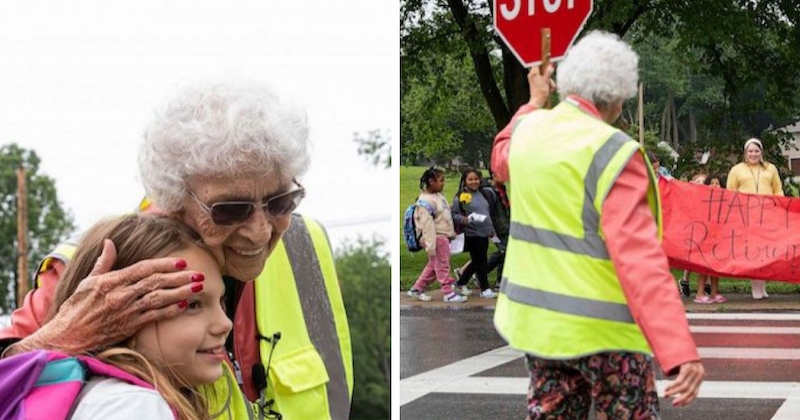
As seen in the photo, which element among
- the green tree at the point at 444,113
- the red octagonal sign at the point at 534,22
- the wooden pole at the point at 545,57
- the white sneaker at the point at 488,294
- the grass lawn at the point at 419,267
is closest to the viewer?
the wooden pole at the point at 545,57

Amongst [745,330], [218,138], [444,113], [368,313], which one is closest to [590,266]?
[218,138]

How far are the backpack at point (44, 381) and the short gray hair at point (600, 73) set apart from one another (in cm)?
288

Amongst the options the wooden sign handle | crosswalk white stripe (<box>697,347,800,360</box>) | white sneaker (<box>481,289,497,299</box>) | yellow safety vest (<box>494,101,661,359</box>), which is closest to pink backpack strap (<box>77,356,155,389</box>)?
yellow safety vest (<box>494,101,661,359</box>)

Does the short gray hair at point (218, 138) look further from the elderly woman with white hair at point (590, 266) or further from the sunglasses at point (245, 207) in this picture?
the elderly woman with white hair at point (590, 266)

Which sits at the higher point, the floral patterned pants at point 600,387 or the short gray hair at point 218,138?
the short gray hair at point 218,138

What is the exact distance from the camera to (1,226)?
45156 mm

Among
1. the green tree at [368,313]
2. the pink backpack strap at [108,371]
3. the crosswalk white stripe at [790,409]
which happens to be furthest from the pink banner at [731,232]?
the pink backpack strap at [108,371]

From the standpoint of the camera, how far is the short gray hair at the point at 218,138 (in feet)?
7.34

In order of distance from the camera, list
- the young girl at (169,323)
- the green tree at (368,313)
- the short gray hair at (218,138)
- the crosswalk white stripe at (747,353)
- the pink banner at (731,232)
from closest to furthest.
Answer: the young girl at (169,323), the short gray hair at (218,138), the crosswalk white stripe at (747,353), the pink banner at (731,232), the green tree at (368,313)

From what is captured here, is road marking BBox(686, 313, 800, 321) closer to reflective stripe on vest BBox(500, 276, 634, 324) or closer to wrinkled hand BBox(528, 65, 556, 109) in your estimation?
wrinkled hand BBox(528, 65, 556, 109)

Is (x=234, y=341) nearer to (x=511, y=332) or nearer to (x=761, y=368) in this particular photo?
(x=511, y=332)

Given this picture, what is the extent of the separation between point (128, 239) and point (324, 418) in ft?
3.07

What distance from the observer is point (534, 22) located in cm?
823

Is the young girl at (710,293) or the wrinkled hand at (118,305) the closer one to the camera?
the wrinkled hand at (118,305)
